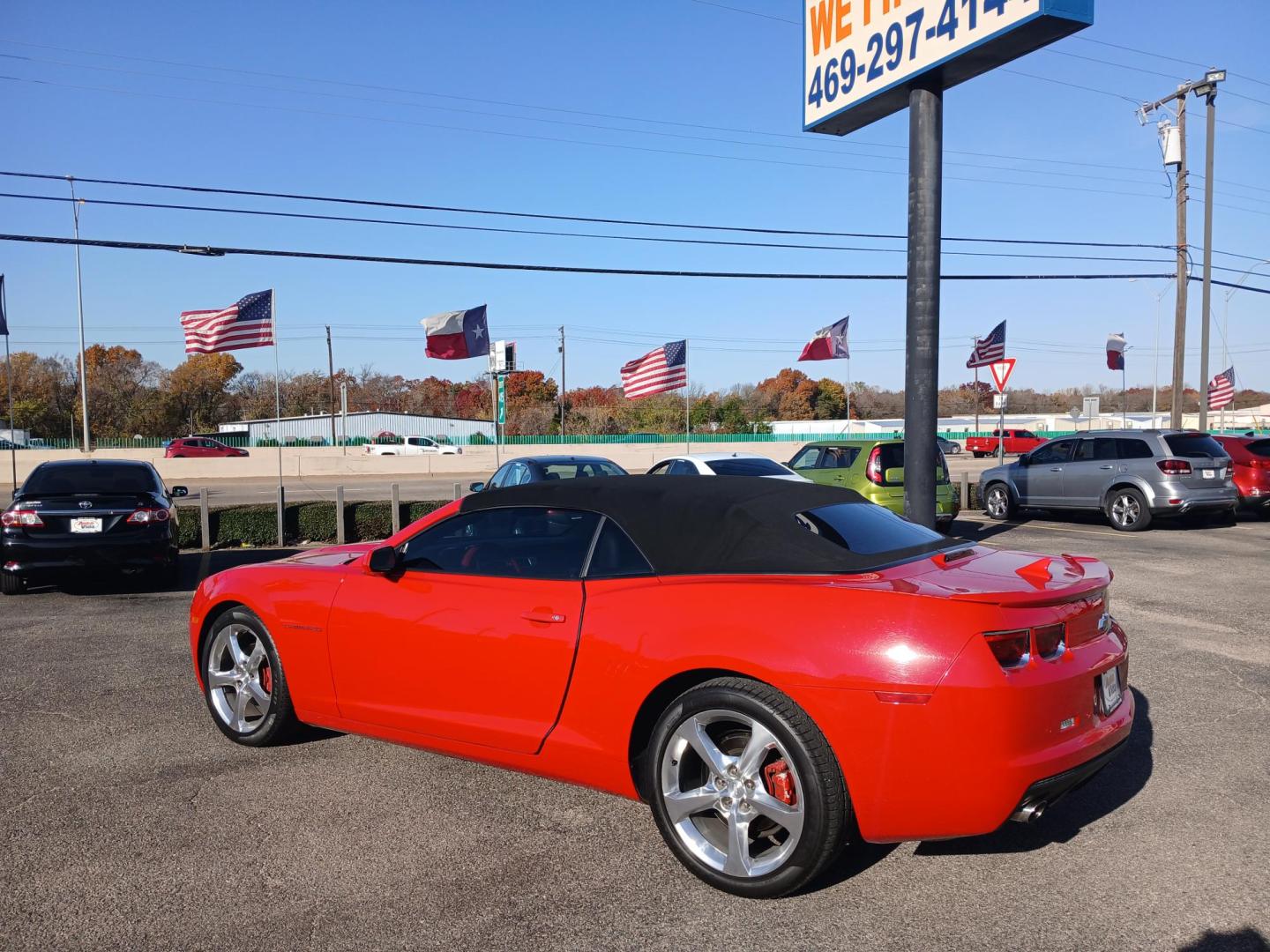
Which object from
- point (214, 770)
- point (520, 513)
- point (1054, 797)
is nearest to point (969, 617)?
point (1054, 797)

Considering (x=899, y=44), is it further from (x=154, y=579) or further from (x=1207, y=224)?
(x=1207, y=224)

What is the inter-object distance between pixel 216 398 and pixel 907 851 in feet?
269

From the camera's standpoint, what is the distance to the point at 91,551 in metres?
10.1

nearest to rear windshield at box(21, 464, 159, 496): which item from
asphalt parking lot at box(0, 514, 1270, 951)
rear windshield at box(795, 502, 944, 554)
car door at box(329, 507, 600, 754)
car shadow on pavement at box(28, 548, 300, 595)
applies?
car shadow on pavement at box(28, 548, 300, 595)

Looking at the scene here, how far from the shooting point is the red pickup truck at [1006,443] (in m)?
56.2

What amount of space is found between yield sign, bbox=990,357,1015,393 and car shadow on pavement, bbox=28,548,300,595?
15716mm

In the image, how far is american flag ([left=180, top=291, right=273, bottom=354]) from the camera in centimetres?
2327

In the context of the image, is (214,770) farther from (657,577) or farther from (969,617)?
(969,617)

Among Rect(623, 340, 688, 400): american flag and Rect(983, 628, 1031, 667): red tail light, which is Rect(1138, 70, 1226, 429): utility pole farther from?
Rect(983, 628, 1031, 667): red tail light

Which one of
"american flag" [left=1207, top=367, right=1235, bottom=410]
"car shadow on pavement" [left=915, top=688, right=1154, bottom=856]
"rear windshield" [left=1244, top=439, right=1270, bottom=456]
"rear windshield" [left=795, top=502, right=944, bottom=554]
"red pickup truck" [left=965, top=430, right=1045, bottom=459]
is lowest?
"red pickup truck" [left=965, top=430, right=1045, bottom=459]

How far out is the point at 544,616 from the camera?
13.3 feet

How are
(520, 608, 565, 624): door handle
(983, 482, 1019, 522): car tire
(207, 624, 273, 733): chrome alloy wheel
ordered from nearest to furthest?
(520, 608, 565, 624): door handle
(207, 624, 273, 733): chrome alloy wheel
(983, 482, 1019, 522): car tire

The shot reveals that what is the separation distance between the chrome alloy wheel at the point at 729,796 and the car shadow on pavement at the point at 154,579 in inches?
287

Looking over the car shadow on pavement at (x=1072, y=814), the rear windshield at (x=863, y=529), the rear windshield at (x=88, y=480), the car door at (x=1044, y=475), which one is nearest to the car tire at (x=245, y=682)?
the rear windshield at (x=863, y=529)
